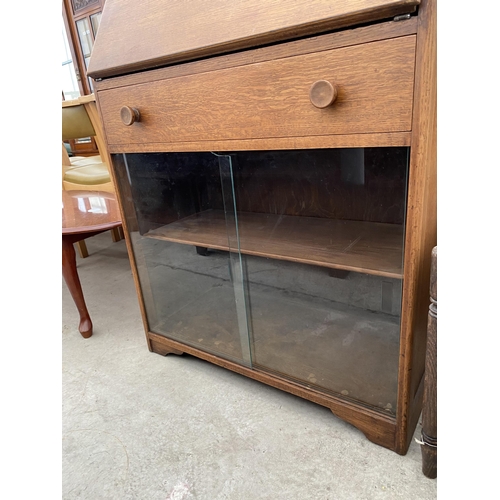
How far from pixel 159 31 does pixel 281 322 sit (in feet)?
2.55

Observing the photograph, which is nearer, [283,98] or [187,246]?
[283,98]

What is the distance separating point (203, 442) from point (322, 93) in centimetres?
78

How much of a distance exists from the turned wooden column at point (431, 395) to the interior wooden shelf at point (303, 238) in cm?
9

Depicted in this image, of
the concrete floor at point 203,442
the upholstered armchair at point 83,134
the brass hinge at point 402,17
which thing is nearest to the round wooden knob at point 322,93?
the brass hinge at point 402,17

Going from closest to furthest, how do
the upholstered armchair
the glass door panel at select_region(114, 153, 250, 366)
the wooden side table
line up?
1. the glass door panel at select_region(114, 153, 250, 366)
2. the wooden side table
3. the upholstered armchair

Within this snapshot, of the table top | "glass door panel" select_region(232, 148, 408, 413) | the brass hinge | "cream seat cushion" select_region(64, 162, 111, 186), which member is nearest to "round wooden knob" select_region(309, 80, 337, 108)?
the brass hinge

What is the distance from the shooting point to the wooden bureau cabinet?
570mm

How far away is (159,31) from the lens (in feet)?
2.52

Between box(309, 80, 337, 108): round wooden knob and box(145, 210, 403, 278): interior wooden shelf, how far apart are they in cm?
33

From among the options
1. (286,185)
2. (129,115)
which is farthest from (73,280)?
(286,185)

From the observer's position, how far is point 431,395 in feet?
2.26

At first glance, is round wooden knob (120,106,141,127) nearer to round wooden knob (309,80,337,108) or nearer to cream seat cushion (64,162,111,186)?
round wooden knob (309,80,337,108)

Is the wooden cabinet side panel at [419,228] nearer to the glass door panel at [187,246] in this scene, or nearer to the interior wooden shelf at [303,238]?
the interior wooden shelf at [303,238]

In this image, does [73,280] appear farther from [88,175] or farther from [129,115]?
[88,175]
